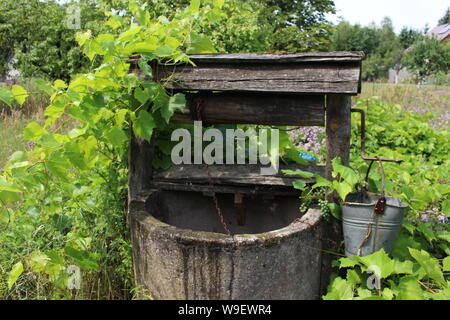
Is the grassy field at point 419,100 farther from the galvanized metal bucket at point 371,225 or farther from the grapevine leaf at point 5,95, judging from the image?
the grapevine leaf at point 5,95

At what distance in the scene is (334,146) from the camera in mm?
2287

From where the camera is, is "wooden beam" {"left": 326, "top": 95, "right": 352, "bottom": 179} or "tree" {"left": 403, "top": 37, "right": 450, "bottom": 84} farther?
"tree" {"left": 403, "top": 37, "right": 450, "bottom": 84}

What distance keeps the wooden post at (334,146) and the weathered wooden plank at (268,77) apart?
16 cm

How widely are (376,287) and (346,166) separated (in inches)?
27.3

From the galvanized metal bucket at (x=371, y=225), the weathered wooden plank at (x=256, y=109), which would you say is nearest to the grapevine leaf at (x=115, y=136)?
the weathered wooden plank at (x=256, y=109)

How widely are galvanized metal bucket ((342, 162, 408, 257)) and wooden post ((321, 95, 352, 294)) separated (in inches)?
7.0

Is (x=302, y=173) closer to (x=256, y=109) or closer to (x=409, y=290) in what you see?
(x=256, y=109)

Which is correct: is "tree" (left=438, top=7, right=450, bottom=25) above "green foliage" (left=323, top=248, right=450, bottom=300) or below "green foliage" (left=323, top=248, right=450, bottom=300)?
above

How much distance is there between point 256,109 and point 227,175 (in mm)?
506

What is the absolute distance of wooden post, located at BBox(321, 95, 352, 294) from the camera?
7.27 feet

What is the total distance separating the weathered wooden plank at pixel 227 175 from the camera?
257 centimetres

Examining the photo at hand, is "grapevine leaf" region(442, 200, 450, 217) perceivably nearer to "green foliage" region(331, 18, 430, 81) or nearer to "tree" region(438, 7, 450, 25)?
"green foliage" region(331, 18, 430, 81)

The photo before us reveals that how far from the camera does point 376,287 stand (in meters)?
2.09

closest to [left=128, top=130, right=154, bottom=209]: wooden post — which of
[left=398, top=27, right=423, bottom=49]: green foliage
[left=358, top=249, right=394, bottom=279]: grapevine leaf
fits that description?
[left=358, top=249, right=394, bottom=279]: grapevine leaf
